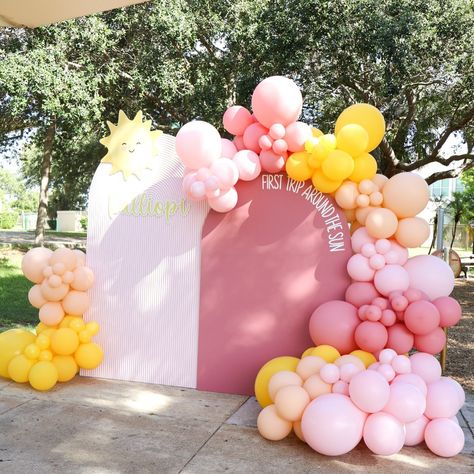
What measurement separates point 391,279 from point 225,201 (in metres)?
1.56

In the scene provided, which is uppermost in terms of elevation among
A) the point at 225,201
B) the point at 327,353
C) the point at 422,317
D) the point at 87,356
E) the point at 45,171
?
the point at 45,171

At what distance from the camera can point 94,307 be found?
5.62 meters

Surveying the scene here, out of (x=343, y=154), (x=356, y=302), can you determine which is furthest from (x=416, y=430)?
(x=343, y=154)

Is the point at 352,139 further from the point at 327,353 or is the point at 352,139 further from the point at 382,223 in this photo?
the point at 327,353

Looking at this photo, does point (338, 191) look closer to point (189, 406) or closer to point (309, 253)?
point (309, 253)

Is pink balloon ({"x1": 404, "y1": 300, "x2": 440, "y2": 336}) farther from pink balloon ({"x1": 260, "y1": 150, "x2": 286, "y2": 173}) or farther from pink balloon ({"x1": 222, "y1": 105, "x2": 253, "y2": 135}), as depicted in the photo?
pink balloon ({"x1": 222, "y1": 105, "x2": 253, "y2": 135})

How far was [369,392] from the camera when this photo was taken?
3.73m

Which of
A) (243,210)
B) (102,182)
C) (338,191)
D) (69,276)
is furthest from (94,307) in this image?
→ (338,191)

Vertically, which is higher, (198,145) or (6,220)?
(198,145)

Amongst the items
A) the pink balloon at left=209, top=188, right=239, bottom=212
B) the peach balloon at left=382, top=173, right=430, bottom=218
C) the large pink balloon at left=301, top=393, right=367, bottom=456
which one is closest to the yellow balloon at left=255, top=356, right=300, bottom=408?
the large pink balloon at left=301, top=393, right=367, bottom=456

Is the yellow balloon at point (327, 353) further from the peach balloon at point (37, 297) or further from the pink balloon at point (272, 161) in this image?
the peach balloon at point (37, 297)

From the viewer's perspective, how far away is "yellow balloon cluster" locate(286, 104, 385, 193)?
4559 mm

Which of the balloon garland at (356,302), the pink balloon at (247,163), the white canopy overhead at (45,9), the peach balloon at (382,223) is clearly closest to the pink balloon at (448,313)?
the balloon garland at (356,302)

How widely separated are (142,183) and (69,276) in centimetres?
114
